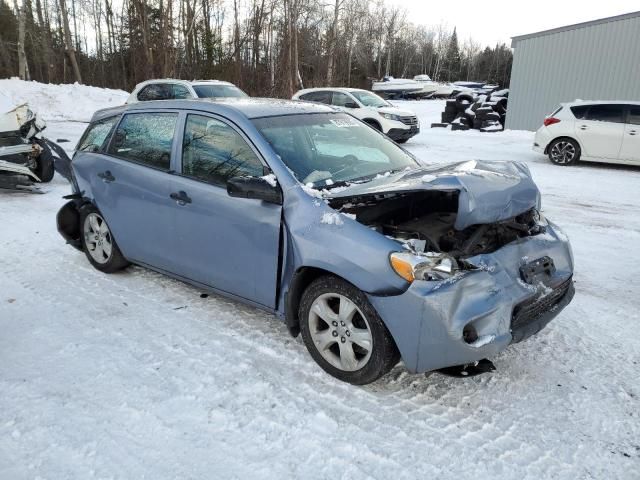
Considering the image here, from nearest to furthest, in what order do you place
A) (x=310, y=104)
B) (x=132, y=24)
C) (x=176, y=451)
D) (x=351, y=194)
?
1. (x=176, y=451)
2. (x=351, y=194)
3. (x=310, y=104)
4. (x=132, y=24)

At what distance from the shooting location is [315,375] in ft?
10.7

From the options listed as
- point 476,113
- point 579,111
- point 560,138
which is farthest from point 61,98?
point 579,111

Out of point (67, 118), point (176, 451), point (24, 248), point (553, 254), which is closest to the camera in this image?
point (176, 451)

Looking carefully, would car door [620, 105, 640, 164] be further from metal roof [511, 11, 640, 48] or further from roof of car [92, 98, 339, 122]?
roof of car [92, 98, 339, 122]

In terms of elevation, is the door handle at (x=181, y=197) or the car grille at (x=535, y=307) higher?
the door handle at (x=181, y=197)

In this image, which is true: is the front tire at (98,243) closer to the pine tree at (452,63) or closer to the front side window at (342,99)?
the front side window at (342,99)

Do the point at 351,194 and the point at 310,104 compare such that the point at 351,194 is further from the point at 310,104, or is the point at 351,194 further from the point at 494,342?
the point at 310,104

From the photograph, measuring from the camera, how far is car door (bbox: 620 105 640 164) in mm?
11203

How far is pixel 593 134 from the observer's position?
11.7 m

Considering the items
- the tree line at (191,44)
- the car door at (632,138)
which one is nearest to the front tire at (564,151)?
the car door at (632,138)

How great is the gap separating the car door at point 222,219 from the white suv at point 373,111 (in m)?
11.1

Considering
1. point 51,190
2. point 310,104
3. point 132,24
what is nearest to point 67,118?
point 132,24

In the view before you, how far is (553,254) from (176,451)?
8.51ft

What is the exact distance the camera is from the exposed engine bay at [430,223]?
3.13 meters
